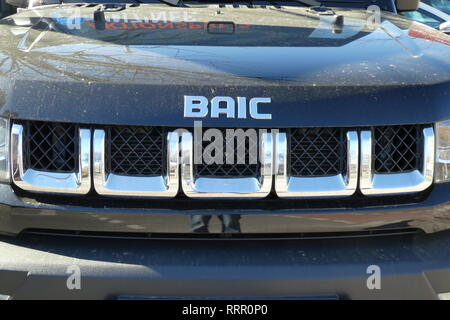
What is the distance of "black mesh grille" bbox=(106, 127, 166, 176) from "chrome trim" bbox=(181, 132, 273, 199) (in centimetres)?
9

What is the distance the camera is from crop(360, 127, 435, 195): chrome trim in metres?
1.93

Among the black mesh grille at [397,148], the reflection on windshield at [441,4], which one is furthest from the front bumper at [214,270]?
the reflection on windshield at [441,4]

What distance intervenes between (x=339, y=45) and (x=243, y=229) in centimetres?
93

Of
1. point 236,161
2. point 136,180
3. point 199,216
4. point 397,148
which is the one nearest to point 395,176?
point 397,148

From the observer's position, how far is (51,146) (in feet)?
6.42

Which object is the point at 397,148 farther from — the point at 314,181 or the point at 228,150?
the point at 228,150

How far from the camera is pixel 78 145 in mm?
1913

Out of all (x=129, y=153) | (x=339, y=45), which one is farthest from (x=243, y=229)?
(x=339, y=45)

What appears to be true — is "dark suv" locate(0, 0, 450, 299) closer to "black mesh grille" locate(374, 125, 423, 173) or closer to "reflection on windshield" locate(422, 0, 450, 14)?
"black mesh grille" locate(374, 125, 423, 173)

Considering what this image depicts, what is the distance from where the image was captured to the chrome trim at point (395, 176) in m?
1.93

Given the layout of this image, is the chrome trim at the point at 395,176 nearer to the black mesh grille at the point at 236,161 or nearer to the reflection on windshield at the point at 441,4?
the black mesh grille at the point at 236,161

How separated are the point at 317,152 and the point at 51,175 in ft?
2.99

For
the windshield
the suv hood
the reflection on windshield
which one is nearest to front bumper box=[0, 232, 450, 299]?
the suv hood
